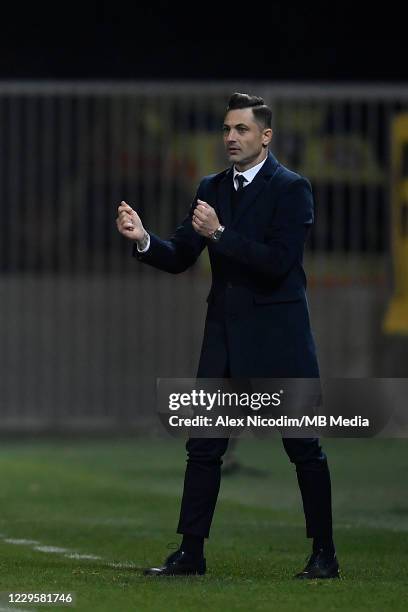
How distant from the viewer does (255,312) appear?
7727 mm

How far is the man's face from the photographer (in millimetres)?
7754

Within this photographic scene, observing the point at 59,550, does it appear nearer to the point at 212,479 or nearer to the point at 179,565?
the point at 179,565

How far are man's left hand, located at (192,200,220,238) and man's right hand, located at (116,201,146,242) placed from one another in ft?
0.89

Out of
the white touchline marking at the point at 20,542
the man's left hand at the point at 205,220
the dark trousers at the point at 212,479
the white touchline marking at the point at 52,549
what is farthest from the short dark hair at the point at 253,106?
the white touchline marking at the point at 20,542

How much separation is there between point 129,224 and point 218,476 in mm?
1078

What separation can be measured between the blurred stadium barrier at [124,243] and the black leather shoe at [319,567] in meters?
10.3

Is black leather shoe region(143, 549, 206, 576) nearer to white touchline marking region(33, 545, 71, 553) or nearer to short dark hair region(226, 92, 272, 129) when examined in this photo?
white touchline marking region(33, 545, 71, 553)

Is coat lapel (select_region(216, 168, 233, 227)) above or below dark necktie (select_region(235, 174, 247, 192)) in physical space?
below

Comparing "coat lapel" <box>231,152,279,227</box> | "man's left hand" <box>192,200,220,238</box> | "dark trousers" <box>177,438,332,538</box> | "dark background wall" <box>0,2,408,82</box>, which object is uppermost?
"dark background wall" <box>0,2,408,82</box>

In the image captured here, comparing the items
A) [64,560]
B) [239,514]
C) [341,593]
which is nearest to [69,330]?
[239,514]

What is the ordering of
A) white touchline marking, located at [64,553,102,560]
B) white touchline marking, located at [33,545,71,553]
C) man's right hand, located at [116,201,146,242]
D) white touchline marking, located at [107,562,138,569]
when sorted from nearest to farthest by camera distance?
Answer: man's right hand, located at [116,201,146,242]
white touchline marking, located at [107,562,138,569]
white touchline marking, located at [64,553,102,560]
white touchline marking, located at [33,545,71,553]

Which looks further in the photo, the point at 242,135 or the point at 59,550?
the point at 59,550

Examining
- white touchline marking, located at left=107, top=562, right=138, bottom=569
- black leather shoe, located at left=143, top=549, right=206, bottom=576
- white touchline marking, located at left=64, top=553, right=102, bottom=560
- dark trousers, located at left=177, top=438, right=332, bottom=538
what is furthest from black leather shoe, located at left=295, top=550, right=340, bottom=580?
white touchline marking, located at left=64, top=553, right=102, bottom=560

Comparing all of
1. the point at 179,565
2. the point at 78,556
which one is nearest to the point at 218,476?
the point at 179,565
